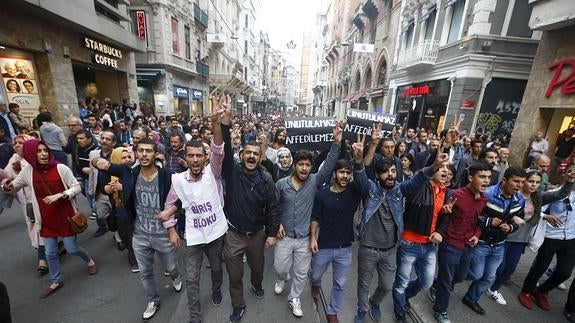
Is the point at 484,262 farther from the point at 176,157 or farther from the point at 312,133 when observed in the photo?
the point at 176,157

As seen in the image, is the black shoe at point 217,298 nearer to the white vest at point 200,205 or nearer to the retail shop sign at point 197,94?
the white vest at point 200,205

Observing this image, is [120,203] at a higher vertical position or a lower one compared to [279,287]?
higher

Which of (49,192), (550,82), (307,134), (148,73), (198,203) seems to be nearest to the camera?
(198,203)

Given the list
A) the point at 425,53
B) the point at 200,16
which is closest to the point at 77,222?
the point at 425,53

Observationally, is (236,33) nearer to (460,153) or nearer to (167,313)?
(460,153)

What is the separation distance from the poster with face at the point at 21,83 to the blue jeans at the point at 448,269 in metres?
12.0

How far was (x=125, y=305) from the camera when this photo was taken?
10.3 feet

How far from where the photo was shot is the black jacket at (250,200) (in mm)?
2826

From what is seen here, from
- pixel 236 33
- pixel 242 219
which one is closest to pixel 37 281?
pixel 242 219

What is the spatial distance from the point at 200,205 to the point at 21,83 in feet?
33.4

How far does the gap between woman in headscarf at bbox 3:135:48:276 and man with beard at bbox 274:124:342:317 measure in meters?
3.04

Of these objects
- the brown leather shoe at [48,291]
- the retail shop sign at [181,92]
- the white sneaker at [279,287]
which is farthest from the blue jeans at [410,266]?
the retail shop sign at [181,92]

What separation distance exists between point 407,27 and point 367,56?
7739mm

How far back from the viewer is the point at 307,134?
3.84 meters
